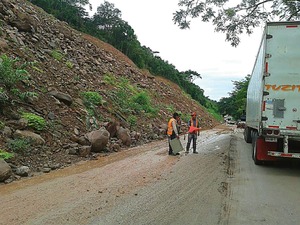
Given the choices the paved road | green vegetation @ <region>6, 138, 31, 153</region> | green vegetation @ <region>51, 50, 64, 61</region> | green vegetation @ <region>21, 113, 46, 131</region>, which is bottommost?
the paved road

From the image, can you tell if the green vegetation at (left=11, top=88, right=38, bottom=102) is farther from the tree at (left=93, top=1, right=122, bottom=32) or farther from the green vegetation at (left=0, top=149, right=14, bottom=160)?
the tree at (left=93, top=1, right=122, bottom=32)

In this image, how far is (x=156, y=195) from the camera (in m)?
5.93

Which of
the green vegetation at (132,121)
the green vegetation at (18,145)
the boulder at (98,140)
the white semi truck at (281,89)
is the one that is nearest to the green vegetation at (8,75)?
the green vegetation at (18,145)

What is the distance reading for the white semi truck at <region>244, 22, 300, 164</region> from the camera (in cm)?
830

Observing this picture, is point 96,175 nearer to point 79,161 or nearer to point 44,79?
point 79,161

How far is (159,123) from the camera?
20953 mm

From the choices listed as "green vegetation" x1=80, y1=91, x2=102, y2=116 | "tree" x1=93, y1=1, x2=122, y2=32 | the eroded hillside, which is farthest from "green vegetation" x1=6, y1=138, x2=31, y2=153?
"tree" x1=93, y1=1, x2=122, y2=32

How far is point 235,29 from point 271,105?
909 centimetres

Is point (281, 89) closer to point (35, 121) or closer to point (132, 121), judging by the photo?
point (35, 121)

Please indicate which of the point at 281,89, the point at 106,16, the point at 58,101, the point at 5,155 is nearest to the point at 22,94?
the point at 58,101

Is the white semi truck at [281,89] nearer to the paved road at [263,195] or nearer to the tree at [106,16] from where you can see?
the paved road at [263,195]

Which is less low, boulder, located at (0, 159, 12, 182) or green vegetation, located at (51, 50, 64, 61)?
green vegetation, located at (51, 50, 64, 61)

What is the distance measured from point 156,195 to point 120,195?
676 millimetres

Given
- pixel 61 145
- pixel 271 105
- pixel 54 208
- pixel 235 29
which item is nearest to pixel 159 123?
pixel 235 29
